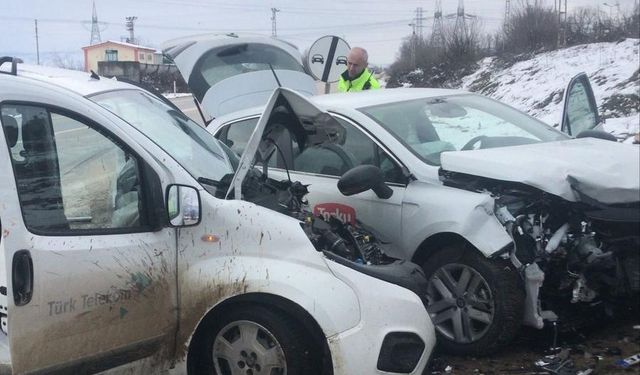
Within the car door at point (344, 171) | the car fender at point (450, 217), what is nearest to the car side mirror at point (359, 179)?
the car door at point (344, 171)

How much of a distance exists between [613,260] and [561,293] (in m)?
0.36

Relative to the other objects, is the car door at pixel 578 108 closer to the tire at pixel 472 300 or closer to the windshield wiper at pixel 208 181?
the tire at pixel 472 300

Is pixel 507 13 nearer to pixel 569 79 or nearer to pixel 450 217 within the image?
pixel 569 79

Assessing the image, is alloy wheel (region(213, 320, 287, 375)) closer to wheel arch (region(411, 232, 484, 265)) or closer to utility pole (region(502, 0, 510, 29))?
wheel arch (region(411, 232, 484, 265))

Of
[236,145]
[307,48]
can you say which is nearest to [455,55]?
[307,48]

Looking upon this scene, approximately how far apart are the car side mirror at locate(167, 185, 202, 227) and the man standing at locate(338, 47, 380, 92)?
13.7 feet

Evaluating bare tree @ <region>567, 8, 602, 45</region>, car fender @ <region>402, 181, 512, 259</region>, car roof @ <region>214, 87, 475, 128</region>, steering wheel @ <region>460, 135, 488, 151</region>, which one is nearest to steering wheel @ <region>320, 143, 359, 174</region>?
car roof @ <region>214, 87, 475, 128</region>

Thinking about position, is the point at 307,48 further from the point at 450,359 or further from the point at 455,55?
the point at 455,55

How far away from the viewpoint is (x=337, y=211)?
4508 mm

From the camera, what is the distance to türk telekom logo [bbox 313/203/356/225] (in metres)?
4.43

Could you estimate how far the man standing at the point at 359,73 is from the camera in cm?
694

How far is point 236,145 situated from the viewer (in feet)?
17.8

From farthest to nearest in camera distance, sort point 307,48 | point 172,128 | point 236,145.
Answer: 1. point 307,48
2. point 236,145
3. point 172,128

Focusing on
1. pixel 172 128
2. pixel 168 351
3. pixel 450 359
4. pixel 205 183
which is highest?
pixel 172 128
